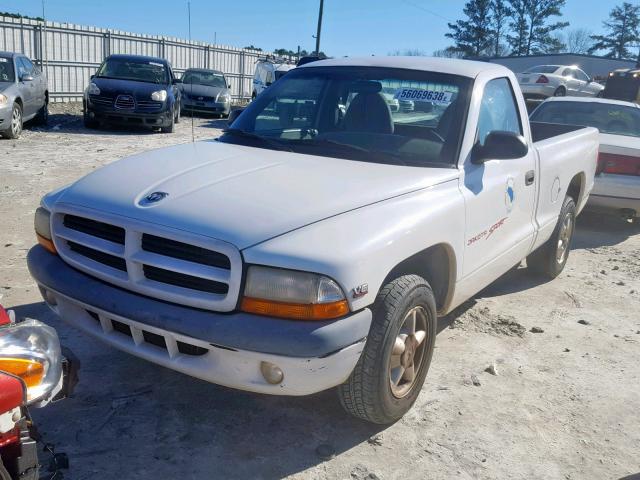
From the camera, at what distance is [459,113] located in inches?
157

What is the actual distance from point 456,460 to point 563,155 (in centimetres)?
318

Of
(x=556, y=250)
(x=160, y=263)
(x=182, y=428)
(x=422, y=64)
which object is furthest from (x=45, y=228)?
(x=556, y=250)

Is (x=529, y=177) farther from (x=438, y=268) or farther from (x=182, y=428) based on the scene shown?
(x=182, y=428)

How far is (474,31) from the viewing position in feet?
205

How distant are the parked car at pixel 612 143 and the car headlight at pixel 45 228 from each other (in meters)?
6.32

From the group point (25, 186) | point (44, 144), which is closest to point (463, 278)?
point (25, 186)

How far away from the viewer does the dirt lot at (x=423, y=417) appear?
305 centimetres

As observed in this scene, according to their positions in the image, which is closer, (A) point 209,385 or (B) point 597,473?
(B) point 597,473

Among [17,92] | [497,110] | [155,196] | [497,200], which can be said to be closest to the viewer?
[155,196]

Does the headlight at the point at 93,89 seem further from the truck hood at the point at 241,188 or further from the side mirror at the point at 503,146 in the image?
the side mirror at the point at 503,146

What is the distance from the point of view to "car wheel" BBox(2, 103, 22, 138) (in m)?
12.2

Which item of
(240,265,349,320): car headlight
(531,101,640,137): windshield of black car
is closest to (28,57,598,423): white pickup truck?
(240,265,349,320): car headlight

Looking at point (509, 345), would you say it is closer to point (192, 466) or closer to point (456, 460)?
point (456, 460)

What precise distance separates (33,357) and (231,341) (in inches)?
34.4
